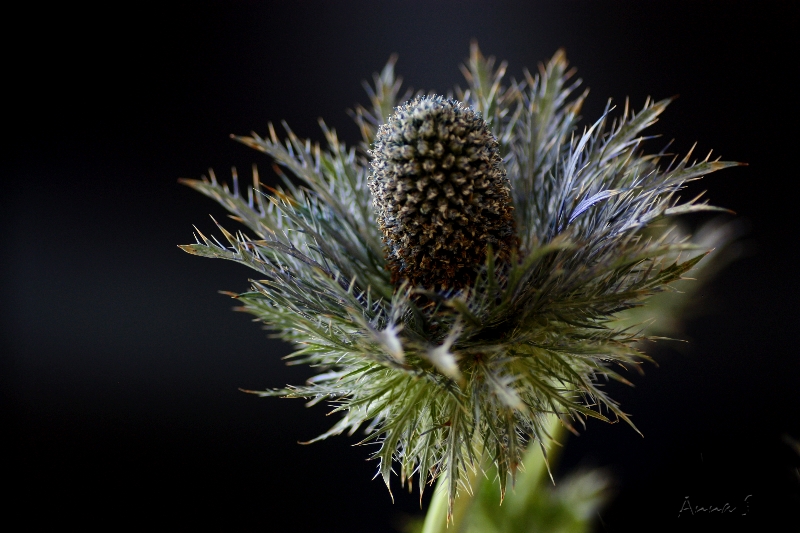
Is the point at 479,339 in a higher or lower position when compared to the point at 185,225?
lower

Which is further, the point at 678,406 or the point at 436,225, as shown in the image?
the point at 678,406

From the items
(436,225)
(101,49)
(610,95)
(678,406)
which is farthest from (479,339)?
(101,49)

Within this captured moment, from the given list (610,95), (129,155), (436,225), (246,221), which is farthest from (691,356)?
(129,155)

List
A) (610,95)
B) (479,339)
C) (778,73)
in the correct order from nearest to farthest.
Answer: (479,339) → (778,73) → (610,95)

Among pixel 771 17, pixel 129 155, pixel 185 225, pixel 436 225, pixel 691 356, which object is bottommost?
pixel 691 356

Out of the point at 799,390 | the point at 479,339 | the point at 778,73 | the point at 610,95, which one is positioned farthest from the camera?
the point at 610,95

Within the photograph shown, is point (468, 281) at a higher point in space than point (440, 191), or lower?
lower

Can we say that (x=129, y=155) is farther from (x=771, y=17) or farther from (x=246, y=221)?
(x=771, y=17)
